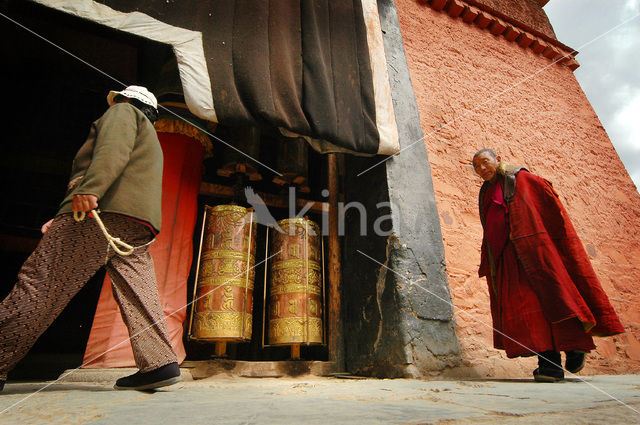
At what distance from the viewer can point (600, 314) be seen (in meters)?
2.00

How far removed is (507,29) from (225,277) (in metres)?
4.88

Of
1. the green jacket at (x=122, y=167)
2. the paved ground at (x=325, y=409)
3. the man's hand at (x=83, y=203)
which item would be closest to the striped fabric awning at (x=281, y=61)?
the green jacket at (x=122, y=167)

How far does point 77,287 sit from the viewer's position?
5.02 ft

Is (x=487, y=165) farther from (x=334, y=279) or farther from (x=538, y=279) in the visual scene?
(x=334, y=279)

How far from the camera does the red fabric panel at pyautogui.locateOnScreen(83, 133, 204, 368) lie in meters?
2.13

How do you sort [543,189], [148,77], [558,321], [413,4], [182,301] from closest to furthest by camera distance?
[558,321] → [543,189] → [182,301] → [148,77] → [413,4]

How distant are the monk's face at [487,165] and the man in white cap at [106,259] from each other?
209cm

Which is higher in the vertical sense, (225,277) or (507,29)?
(507,29)

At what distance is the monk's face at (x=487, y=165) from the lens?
8.16ft

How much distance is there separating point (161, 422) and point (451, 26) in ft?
16.1

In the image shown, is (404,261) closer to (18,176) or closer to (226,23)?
(226,23)

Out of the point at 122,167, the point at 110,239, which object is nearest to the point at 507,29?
the point at 122,167

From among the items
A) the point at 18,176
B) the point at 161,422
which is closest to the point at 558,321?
the point at 161,422

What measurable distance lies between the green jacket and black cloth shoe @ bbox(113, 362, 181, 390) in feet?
2.08
